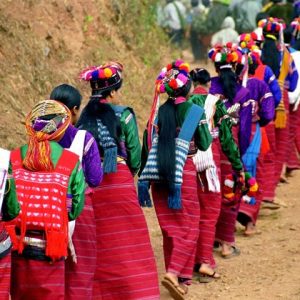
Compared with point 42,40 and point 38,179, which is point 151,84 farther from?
point 38,179

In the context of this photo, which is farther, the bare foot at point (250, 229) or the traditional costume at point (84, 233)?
the bare foot at point (250, 229)

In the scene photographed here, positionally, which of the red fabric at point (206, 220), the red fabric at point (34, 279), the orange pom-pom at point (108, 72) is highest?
the orange pom-pom at point (108, 72)

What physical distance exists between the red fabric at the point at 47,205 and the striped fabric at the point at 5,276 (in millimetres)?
277

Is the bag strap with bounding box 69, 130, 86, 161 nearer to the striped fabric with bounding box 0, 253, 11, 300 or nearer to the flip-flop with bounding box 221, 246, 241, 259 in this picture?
the striped fabric with bounding box 0, 253, 11, 300

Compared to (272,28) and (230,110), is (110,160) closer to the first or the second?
(230,110)

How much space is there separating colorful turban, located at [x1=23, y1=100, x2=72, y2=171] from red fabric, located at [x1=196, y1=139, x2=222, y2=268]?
2.59 m

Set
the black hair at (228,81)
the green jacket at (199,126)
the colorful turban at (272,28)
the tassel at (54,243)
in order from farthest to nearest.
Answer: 1. the colorful turban at (272,28)
2. the black hair at (228,81)
3. the green jacket at (199,126)
4. the tassel at (54,243)

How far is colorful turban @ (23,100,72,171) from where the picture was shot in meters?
6.03

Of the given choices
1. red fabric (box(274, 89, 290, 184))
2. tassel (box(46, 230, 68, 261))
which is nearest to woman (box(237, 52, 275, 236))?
red fabric (box(274, 89, 290, 184))

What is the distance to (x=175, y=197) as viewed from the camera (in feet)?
25.4

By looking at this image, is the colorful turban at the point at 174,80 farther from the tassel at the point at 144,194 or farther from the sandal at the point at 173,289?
the sandal at the point at 173,289

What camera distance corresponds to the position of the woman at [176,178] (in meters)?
7.72

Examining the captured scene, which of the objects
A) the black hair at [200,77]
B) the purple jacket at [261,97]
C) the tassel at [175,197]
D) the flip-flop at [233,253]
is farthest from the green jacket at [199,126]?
the purple jacket at [261,97]

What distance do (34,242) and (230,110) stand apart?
3569mm
